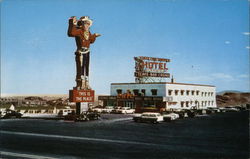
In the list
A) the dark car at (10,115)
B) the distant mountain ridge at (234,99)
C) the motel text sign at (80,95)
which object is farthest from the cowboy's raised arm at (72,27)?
the distant mountain ridge at (234,99)

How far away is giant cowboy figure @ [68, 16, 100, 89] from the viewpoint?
44.4 metres

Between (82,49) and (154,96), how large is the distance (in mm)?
24381

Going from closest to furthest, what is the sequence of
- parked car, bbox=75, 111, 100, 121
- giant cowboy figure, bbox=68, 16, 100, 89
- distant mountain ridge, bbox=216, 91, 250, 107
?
parked car, bbox=75, 111, 100, 121 < giant cowboy figure, bbox=68, 16, 100, 89 < distant mountain ridge, bbox=216, 91, 250, 107

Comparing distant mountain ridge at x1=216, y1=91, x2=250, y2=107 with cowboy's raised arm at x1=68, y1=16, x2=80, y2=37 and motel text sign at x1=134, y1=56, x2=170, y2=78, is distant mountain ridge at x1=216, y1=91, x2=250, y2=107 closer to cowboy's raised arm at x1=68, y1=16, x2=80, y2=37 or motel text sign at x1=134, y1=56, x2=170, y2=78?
motel text sign at x1=134, y1=56, x2=170, y2=78

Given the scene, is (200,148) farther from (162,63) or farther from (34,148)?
(162,63)

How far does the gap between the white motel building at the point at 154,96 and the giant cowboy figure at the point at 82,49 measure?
2021 cm

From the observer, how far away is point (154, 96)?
63.6 metres

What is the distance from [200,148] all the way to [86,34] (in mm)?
31925

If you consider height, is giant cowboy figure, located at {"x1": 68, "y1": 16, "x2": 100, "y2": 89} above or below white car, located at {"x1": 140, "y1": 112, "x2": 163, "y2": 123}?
above

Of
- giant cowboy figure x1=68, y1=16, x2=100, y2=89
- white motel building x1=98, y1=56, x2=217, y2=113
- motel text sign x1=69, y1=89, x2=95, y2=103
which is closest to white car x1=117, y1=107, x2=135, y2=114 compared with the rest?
white motel building x1=98, y1=56, x2=217, y2=113

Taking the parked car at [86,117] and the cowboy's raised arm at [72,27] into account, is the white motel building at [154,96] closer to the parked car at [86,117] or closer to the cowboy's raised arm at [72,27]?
the parked car at [86,117]

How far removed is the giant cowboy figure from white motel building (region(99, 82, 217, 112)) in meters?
20.2

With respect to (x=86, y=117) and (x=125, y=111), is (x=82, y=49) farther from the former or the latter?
(x=125, y=111)

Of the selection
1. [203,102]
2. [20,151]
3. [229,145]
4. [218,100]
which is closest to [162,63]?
[203,102]
